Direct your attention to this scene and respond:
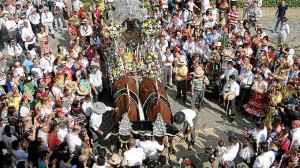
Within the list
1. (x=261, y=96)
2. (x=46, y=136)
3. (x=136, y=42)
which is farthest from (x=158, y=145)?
(x=136, y=42)

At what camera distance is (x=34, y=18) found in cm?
1809

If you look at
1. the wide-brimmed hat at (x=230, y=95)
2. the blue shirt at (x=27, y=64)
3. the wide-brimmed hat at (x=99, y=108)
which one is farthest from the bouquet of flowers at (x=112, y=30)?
the wide-brimmed hat at (x=230, y=95)

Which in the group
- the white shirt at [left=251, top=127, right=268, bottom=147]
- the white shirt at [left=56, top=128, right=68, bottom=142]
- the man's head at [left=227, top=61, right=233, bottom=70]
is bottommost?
the white shirt at [left=251, top=127, right=268, bottom=147]

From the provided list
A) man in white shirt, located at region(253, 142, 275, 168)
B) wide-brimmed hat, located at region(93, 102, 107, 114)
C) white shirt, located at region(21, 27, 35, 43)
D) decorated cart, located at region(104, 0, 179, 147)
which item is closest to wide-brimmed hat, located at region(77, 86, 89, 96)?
decorated cart, located at region(104, 0, 179, 147)

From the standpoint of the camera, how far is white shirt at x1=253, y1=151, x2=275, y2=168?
10.4 meters

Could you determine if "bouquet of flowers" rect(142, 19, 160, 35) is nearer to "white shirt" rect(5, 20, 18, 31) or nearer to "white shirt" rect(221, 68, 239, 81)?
"white shirt" rect(221, 68, 239, 81)

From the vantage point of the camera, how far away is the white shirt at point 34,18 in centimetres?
1805

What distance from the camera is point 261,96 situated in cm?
1373

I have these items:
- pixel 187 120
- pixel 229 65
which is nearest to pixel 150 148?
pixel 187 120

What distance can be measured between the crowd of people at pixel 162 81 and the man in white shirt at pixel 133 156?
0.08 ft

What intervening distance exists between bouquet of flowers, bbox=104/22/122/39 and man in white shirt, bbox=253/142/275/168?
21.3 ft

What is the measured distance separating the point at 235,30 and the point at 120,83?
5791 millimetres

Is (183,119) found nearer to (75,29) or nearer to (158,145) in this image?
(158,145)

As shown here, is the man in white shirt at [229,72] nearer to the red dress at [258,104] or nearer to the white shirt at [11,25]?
the red dress at [258,104]
